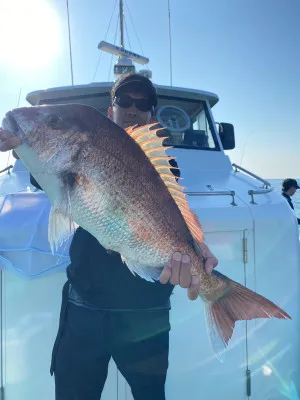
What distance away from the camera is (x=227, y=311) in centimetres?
169

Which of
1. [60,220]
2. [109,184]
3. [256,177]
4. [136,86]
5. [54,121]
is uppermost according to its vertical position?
[136,86]

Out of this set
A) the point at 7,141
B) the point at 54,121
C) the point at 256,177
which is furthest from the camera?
the point at 256,177

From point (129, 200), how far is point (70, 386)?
104 cm

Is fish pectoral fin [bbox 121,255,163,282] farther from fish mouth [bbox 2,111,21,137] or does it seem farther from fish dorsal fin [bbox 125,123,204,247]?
fish mouth [bbox 2,111,21,137]

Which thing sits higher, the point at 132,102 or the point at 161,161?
the point at 132,102

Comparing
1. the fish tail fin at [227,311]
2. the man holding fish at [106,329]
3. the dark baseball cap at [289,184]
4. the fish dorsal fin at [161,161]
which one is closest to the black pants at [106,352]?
the man holding fish at [106,329]

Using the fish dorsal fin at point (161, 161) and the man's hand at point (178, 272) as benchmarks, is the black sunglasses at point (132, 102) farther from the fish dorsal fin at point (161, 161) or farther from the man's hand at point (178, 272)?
the man's hand at point (178, 272)

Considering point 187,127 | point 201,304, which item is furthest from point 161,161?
point 187,127

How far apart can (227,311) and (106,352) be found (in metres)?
0.67

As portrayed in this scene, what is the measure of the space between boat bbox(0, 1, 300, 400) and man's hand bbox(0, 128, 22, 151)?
709 millimetres

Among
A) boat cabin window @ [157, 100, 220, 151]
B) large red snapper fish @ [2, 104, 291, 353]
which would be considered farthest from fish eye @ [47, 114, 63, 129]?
boat cabin window @ [157, 100, 220, 151]

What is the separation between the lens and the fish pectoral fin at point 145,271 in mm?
1544

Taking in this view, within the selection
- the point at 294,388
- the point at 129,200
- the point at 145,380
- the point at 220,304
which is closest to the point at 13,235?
the point at 129,200

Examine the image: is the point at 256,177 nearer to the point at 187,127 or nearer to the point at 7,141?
the point at 187,127
